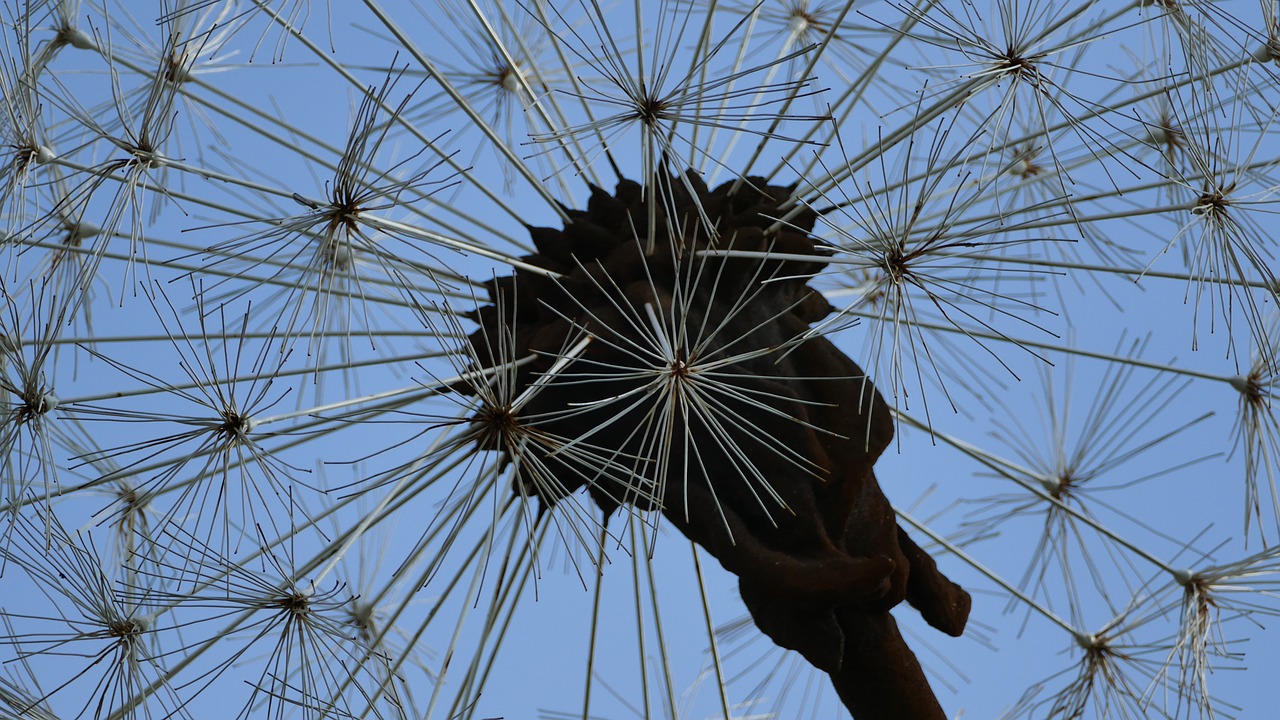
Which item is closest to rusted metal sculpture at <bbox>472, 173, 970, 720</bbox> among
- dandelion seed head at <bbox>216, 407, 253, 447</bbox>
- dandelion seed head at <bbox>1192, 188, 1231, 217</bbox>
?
dandelion seed head at <bbox>216, 407, 253, 447</bbox>

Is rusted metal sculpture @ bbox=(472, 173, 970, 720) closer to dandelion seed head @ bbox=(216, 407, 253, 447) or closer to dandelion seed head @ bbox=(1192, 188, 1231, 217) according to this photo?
dandelion seed head @ bbox=(216, 407, 253, 447)

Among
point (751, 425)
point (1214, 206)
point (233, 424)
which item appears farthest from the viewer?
point (1214, 206)

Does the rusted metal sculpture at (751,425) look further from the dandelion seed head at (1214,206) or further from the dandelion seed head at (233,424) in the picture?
the dandelion seed head at (1214,206)

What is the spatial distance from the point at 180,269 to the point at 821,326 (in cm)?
191

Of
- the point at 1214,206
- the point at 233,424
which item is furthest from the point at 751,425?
the point at 1214,206

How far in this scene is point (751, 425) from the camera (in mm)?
3285

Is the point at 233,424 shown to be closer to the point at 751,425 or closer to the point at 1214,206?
the point at 751,425

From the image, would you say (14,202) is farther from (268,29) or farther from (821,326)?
(821,326)

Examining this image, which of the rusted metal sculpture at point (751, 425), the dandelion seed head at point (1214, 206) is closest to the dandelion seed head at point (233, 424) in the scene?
the rusted metal sculpture at point (751, 425)

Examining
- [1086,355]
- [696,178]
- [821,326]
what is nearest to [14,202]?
[696,178]

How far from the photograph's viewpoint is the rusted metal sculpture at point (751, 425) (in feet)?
10.6

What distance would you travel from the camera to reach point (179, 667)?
3.91 m

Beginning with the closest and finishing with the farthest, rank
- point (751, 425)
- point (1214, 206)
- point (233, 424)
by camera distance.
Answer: point (751, 425)
point (233, 424)
point (1214, 206)

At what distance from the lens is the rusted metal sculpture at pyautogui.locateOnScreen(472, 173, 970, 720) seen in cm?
322
